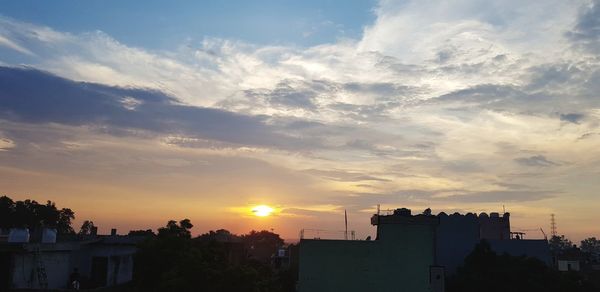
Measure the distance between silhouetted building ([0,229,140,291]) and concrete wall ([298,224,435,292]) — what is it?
1595cm

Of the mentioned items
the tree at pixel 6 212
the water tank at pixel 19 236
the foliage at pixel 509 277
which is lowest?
the foliage at pixel 509 277

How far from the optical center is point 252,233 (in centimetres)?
13400

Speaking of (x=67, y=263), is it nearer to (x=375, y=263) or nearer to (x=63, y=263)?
(x=63, y=263)

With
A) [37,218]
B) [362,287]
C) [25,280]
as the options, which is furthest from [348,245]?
[37,218]

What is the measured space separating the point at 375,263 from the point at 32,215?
7869cm

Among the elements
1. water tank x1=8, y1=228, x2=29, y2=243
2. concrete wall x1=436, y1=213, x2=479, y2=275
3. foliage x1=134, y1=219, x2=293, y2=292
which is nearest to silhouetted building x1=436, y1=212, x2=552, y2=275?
concrete wall x1=436, y1=213, x2=479, y2=275

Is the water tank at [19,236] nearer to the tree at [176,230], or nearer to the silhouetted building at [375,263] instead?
the tree at [176,230]

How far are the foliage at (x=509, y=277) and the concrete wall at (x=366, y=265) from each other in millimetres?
3998

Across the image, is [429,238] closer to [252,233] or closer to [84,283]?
[84,283]

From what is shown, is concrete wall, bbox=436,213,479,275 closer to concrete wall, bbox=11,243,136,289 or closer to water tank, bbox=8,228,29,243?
concrete wall, bbox=11,243,136,289

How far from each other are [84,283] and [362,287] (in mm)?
23776

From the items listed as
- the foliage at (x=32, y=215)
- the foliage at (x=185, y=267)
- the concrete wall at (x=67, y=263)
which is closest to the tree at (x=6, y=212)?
the foliage at (x=32, y=215)

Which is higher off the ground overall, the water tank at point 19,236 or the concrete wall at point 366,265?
the water tank at point 19,236

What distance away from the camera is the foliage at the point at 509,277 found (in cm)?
4575
